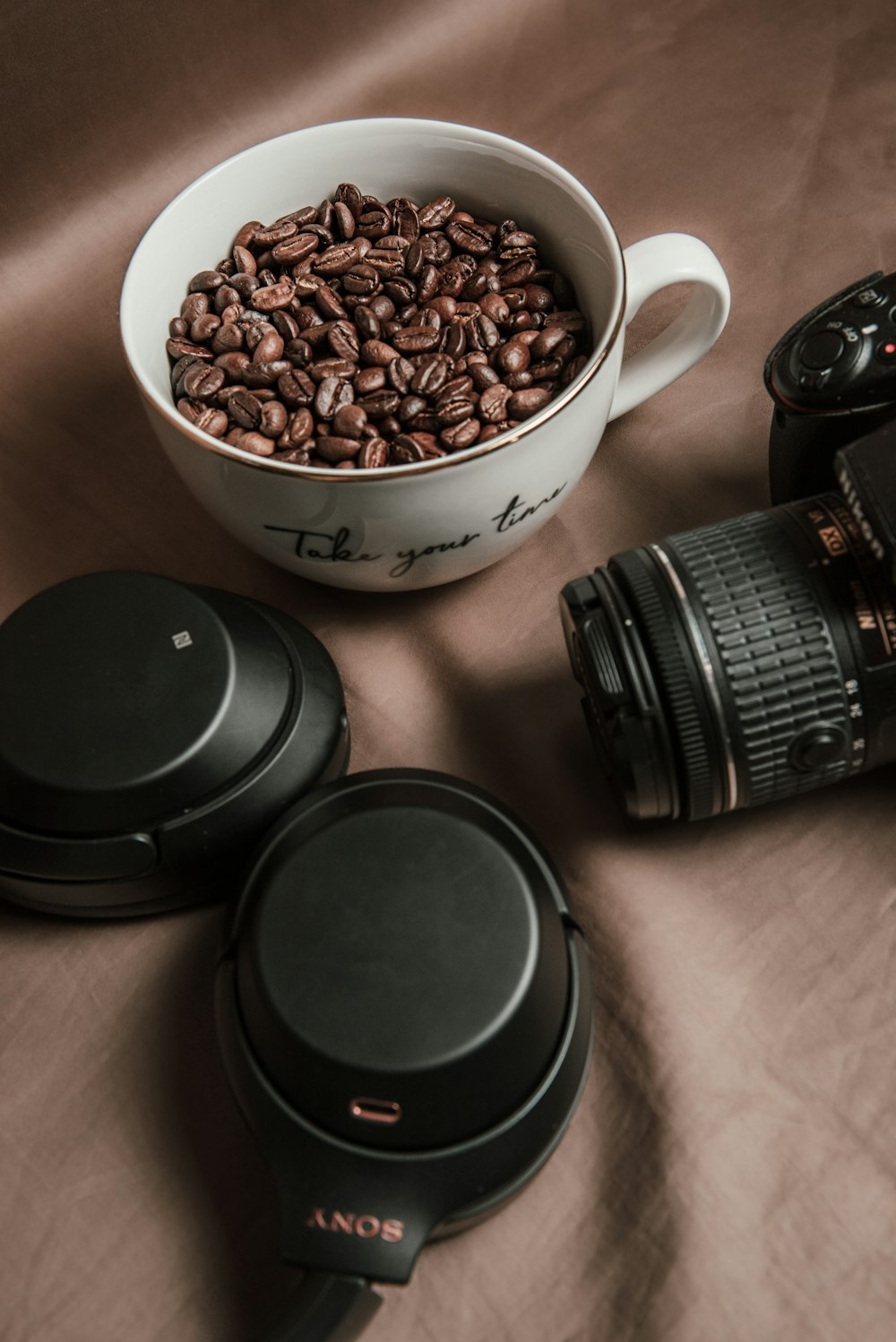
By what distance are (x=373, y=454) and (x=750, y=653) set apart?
212 mm

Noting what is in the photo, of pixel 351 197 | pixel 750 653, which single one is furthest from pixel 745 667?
pixel 351 197

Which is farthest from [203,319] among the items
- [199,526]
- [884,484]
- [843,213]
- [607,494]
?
[843,213]

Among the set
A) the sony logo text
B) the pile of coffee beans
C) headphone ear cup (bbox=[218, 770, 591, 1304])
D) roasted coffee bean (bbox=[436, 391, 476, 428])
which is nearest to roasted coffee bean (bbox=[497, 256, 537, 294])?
the pile of coffee beans

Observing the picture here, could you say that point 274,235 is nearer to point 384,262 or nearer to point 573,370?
point 384,262

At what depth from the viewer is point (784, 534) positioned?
2.00 ft

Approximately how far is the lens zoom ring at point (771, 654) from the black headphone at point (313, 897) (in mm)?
116

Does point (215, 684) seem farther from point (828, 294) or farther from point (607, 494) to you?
point (828, 294)

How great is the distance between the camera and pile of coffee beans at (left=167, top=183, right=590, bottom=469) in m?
0.65

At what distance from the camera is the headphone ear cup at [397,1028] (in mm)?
500

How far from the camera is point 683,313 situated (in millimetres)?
733

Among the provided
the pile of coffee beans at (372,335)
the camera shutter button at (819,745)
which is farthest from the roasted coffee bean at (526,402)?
the camera shutter button at (819,745)

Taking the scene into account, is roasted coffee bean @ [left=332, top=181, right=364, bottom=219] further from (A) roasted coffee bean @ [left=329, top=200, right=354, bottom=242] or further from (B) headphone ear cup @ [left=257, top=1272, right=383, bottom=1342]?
(B) headphone ear cup @ [left=257, top=1272, right=383, bottom=1342]

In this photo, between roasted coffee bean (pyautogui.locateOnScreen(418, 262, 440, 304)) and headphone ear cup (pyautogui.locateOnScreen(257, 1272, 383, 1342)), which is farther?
roasted coffee bean (pyautogui.locateOnScreen(418, 262, 440, 304))

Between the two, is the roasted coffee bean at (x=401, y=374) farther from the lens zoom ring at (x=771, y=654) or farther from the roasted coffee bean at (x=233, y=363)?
the lens zoom ring at (x=771, y=654)
